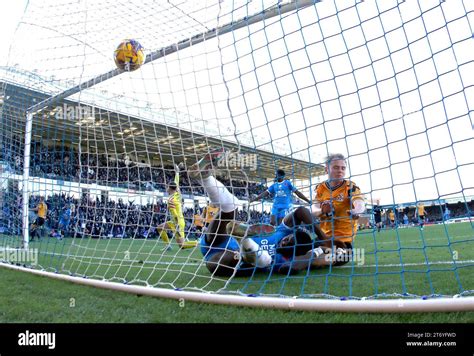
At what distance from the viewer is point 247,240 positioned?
3.33 m

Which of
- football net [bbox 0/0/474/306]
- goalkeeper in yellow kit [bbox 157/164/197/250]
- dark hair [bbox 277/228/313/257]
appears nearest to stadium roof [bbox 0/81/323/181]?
football net [bbox 0/0/474/306]

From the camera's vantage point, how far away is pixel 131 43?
172 inches

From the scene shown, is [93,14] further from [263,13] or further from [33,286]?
[33,286]

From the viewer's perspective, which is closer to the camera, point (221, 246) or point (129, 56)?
point (221, 246)

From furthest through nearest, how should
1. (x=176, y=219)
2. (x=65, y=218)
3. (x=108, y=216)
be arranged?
(x=65, y=218), (x=176, y=219), (x=108, y=216)

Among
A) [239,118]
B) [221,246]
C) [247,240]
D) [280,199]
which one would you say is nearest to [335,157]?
[239,118]

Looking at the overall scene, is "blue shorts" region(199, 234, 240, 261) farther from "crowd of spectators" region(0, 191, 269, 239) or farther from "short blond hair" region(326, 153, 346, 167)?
"short blond hair" region(326, 153, 346, 167)

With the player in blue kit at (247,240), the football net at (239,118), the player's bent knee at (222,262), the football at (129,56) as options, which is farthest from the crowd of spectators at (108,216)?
the football at (129,56)

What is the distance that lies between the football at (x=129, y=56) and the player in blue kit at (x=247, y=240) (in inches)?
59.2

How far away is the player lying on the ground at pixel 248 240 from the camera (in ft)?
11.0

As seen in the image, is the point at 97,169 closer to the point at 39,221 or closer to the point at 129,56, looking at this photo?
the point at 129,56

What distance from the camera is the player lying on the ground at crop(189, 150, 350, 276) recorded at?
335 cm

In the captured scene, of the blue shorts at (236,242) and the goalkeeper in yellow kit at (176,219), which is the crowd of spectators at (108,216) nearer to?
the goalkeeper in yellow kit at (176,219)

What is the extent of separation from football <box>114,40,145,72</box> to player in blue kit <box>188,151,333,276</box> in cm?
150
